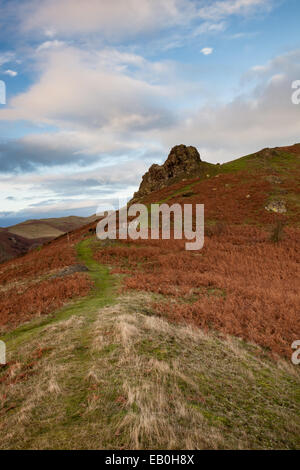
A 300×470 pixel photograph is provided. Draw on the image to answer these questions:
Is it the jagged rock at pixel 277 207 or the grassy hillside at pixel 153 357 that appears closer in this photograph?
the grassy hillside at pixel 153 357

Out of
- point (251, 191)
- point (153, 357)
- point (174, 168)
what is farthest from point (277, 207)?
point (174, 168)

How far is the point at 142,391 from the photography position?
5328 millimetres

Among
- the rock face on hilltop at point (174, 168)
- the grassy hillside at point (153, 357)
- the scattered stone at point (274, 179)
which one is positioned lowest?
the grassy hillside at point (153, 357)

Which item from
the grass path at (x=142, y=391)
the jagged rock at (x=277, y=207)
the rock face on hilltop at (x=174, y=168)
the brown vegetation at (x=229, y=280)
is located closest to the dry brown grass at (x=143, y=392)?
the grass path at (x=142, y=391)

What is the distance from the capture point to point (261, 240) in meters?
28.4

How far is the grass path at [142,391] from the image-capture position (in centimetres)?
420

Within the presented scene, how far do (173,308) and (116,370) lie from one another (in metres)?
6.29

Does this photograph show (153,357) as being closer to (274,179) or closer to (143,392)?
(143,392)

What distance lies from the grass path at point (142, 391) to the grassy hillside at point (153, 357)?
3 cm

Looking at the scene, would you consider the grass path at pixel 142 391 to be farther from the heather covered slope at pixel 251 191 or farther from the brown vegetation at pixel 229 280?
the heather covered slope at pixel 251 191

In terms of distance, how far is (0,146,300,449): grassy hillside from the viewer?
439 centimetres

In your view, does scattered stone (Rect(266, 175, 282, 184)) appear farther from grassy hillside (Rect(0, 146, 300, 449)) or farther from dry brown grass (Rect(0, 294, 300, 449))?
dry brown grass (Rect(0, 294, 300, 449))

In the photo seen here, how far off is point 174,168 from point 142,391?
69.1 meters

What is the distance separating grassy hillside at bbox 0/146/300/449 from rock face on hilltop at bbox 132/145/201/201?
5046 cm
